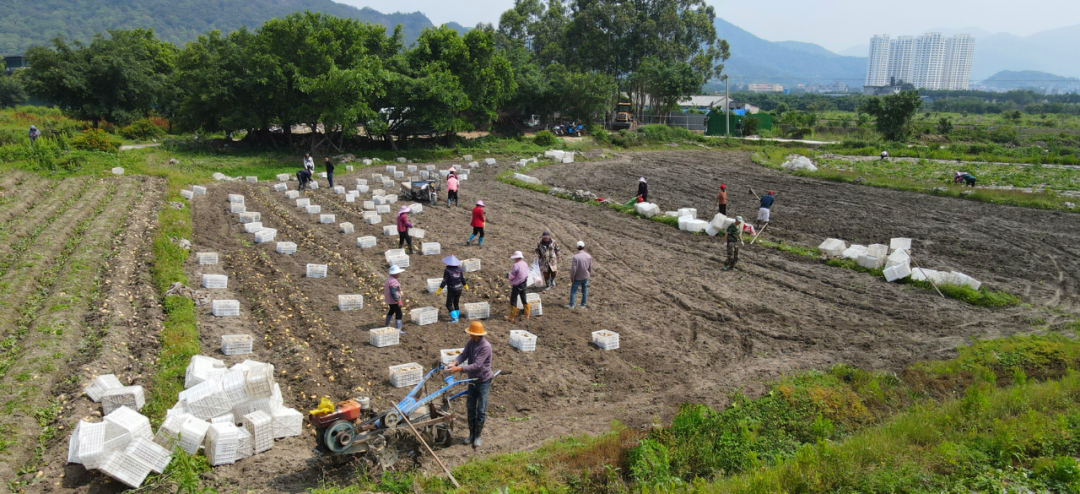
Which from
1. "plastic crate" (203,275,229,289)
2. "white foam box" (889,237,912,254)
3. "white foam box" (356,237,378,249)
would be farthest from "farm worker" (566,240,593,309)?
"white foam box" (889,237,912,254)

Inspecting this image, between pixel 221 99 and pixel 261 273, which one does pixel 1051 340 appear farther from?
pixel 221 99

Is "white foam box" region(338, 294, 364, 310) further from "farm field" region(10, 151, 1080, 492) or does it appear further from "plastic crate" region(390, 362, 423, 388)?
"plastic crate" region(390, 362, 423, 388)

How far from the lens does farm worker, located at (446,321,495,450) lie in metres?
7.37

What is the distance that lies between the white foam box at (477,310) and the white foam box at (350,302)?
6.63ft

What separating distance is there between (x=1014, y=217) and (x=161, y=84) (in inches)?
1753

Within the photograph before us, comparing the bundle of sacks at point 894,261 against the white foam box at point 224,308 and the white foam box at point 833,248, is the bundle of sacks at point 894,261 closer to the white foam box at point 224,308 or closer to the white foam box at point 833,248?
the white foam box at point 833,248

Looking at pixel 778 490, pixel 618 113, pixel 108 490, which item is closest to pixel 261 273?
pixel 108 490

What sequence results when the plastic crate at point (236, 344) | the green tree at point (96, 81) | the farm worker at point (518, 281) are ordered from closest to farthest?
the plastic crate at point (236, 344)
the farm worker at point (518, 281)
the green tree at point (96, 81)

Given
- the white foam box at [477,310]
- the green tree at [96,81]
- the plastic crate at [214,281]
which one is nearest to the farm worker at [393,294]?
the white foam box at [477,310]

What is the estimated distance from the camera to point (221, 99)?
1196 inches

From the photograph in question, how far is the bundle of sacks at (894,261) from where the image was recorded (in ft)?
45.3

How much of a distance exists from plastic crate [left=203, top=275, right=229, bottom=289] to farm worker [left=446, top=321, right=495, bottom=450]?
7.45 meters

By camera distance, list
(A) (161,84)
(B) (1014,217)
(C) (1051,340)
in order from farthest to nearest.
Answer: (A) (161,84) < (B) (1014,217) < (C) (1051,340)

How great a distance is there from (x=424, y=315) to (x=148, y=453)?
5.32 m
